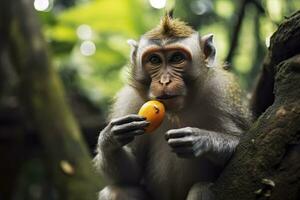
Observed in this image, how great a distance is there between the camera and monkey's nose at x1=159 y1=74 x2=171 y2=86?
13.4 ft

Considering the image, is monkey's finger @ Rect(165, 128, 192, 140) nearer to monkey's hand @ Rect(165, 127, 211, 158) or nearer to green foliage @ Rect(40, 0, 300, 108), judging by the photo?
monkey's hand @ Rect(165, 127, 211, 158)

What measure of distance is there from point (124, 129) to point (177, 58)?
2.65 feet

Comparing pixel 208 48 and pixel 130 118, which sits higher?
pixel 208 48

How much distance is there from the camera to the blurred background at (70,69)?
6.82 meters

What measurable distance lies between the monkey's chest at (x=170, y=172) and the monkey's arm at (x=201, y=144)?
32 centimetres

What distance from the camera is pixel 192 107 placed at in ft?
14.9

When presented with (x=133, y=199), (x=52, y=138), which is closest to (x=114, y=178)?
(x=133, y=199)

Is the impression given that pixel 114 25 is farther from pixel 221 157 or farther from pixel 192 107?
pixel 221 157

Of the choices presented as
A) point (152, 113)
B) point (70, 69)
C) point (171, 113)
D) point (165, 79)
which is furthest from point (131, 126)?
point (70, 69)

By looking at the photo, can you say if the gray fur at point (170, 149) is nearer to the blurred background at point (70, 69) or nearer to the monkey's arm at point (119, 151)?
the monkey's arm at point (119, 151)

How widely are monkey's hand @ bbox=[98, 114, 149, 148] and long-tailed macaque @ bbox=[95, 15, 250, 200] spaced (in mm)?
11

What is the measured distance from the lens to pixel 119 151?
14.8ft

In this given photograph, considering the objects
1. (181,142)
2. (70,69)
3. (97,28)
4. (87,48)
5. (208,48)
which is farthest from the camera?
(87,48)

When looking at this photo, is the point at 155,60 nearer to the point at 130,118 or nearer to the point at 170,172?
the point at 130,118
